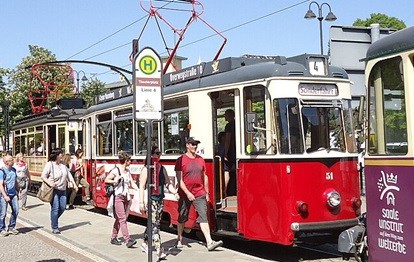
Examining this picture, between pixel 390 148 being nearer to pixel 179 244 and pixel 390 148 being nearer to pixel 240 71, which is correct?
pixel 240 71

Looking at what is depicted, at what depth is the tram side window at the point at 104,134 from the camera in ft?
49.2

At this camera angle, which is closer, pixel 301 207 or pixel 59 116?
pixel 301 207

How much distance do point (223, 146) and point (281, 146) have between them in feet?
5.95

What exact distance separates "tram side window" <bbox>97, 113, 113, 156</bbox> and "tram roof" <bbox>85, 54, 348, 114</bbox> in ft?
10.4

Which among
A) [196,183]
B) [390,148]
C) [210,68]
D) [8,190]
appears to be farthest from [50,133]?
[390,148]

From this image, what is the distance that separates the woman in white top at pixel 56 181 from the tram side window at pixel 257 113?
16.2 feet

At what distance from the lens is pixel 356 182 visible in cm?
947

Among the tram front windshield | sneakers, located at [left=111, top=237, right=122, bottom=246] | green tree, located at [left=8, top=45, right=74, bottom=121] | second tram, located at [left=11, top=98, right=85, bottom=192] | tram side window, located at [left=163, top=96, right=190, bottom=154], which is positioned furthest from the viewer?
green tree, located at [left=8, top=45, right=74, bottom=121]

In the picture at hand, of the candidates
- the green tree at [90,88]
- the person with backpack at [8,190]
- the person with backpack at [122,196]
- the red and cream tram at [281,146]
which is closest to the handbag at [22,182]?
the person with backpack at [8,190]

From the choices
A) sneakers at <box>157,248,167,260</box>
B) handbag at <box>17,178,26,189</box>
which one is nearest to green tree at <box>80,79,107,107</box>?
handbag at <box>17,178,26,189</box>

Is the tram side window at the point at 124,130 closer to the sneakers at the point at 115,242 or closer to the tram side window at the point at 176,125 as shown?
the tram side window at the point at 176,125

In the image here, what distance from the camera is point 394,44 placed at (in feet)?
19.9

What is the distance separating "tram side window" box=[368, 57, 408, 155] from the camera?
5.95 m

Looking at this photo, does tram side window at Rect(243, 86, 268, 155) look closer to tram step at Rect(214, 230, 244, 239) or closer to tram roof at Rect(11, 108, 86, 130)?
tram step at Rect(214, 230, 244, 239)
